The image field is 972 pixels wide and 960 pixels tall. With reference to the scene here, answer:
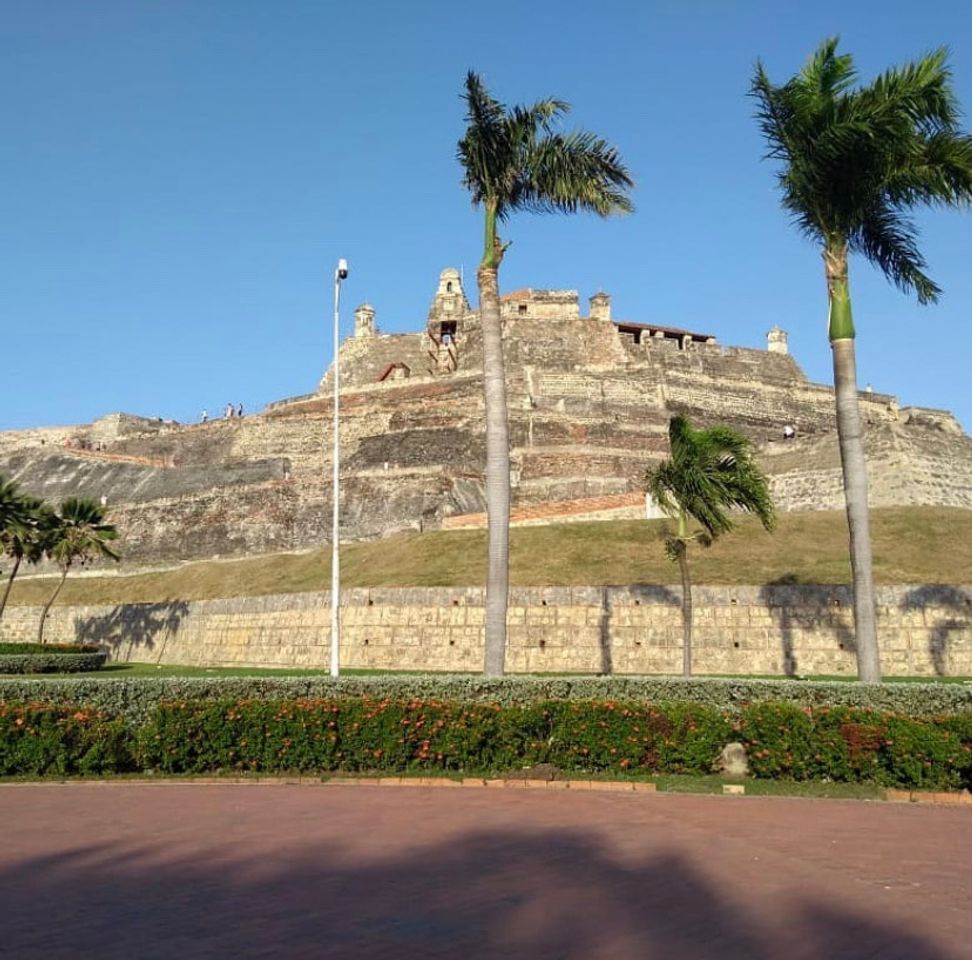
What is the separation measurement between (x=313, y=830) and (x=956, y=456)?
1467 inches

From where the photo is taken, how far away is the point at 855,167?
1717 cm

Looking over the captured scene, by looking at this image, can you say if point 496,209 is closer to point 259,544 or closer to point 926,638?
point 926,638

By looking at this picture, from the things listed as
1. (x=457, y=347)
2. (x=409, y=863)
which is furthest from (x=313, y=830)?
(x=457, y=347)

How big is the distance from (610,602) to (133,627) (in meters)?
21.4

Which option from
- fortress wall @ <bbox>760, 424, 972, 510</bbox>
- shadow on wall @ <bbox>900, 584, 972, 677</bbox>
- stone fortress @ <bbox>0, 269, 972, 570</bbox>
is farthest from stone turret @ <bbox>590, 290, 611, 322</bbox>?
shadow on wall @ <bbox>900, 584, 972, 677</bbox>

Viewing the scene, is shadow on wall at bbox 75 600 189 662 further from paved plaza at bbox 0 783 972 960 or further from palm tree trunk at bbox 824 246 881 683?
palm tree trunk at bbox 824 246 881 683

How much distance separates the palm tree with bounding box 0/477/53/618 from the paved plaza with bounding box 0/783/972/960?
28.4m

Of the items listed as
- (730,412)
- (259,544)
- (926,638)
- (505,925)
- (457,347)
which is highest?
(457,347)

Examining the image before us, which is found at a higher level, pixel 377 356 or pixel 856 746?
pixel 377 356

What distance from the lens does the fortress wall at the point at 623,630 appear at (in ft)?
86.8

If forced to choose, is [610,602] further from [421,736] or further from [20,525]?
[20,525]

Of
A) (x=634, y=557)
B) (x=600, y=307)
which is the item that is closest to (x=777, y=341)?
(x=600, y=307)

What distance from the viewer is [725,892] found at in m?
7.74

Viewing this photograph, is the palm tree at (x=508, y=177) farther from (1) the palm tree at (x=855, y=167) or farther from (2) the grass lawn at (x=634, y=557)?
(2) the grass lawn at (x=634, y=557)
